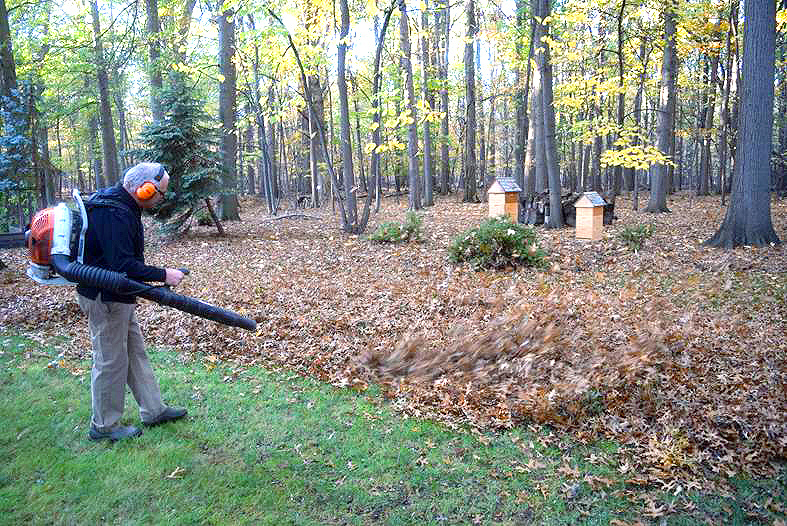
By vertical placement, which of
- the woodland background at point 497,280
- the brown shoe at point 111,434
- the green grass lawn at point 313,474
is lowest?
the green grass lawn at point 313,474

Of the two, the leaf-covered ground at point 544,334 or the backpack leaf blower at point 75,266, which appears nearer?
the backpack leaf blower at point 75,266

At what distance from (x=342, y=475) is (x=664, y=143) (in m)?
16.1

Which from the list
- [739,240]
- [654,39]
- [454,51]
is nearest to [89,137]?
[454,51]

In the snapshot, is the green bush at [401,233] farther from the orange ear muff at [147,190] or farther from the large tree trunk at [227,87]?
the orange ear muff at [147,190]

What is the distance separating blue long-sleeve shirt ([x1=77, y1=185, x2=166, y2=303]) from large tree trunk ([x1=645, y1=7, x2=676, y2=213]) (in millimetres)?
15801

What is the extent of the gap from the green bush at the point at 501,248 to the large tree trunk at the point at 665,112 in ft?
29.5

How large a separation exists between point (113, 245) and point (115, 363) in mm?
936

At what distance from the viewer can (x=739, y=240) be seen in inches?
389

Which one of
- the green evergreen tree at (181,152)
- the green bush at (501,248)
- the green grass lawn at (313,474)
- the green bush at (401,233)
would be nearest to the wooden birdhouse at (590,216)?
the green bush at (501,248)

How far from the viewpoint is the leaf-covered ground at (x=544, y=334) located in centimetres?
409

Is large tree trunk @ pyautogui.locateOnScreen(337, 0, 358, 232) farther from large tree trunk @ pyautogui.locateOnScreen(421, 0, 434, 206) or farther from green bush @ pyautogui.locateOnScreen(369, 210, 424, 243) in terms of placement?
large tree trunk @ pyautogui.locateOnScreen(421, 0, 434, 206)

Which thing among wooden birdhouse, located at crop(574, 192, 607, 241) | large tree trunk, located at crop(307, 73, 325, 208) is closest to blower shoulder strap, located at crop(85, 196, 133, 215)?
wooden birdhouse, located at crop(574, 192, 607, 241)

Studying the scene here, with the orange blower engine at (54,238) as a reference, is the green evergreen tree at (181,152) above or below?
above

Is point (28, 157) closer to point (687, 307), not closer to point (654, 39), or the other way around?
point (687, 307)
